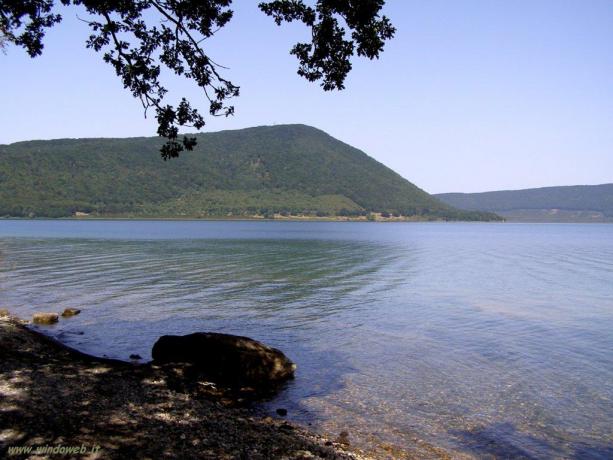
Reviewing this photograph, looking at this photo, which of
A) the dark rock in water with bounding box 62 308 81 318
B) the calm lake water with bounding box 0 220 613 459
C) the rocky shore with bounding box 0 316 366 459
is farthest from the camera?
the dark rock in water with bounding box 62 308 81 318

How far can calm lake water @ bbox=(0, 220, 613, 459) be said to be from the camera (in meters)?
12.3

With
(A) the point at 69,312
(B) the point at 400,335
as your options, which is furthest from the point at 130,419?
(A) the point at 69,312

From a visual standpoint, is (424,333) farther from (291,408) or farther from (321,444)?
(321,444)

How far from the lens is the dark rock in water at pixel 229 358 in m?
15.0

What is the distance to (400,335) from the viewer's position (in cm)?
Answer: 2209

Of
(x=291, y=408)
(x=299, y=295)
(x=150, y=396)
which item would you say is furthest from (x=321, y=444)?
(x=299, y=295)

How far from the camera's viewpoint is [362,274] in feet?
151

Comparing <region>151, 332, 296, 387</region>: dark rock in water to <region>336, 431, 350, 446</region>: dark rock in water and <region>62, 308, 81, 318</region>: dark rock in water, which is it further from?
<region>62, 308, 81, 318</region>: dark rock in water

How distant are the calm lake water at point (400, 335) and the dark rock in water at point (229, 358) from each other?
2.86ft

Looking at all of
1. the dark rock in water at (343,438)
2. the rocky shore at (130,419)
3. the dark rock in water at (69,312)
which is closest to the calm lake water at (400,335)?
the dark rock in water at (343,438)

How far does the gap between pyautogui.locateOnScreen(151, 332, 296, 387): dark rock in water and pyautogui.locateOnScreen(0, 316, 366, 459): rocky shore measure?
Answer: 0.97 meters

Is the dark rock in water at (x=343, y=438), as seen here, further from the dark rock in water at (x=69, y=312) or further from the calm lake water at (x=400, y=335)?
the dark rock in water at (x=69, y=312)

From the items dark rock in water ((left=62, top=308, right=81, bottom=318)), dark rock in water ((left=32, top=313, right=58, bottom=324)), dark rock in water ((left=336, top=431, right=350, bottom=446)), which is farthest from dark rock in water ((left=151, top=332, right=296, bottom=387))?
dark rock in water ((left=62, top=308, right=81, bottom=318))

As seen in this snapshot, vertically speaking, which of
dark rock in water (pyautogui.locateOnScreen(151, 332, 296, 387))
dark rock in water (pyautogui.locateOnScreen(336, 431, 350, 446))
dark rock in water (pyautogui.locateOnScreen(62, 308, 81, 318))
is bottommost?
dark rock in water (pyautogui.locateOnScreen(62, 308, 81, 318))
